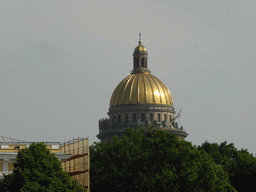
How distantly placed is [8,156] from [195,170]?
22.0 m

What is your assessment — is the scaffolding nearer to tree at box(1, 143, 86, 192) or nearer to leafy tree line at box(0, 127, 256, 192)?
leafy tree line at box(0, 127, 256, 192)

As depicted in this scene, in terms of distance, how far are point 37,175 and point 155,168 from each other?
25.9 m

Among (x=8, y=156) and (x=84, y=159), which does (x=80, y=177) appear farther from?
(x=8, y=156)

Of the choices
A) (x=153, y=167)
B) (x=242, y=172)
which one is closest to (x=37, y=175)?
(x=153, y=167)

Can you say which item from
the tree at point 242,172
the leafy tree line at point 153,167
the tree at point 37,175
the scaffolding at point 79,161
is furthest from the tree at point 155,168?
the tree at point 37,175

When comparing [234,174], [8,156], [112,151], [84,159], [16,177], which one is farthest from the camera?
[234,174]

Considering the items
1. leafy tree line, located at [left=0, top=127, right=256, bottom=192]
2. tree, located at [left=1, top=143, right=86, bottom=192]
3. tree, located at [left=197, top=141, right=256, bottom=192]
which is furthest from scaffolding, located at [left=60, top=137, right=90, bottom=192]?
tree, located at [left=197, top=141, right=256, bottom=192]

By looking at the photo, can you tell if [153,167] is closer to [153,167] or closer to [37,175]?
[153,167]

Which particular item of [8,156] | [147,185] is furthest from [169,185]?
[8,156]

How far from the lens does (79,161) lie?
10519 cm

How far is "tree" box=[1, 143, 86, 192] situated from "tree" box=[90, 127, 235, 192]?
20219mm

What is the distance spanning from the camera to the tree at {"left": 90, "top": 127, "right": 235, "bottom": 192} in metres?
107

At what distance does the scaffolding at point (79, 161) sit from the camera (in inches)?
4060

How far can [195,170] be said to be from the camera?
352 ft
